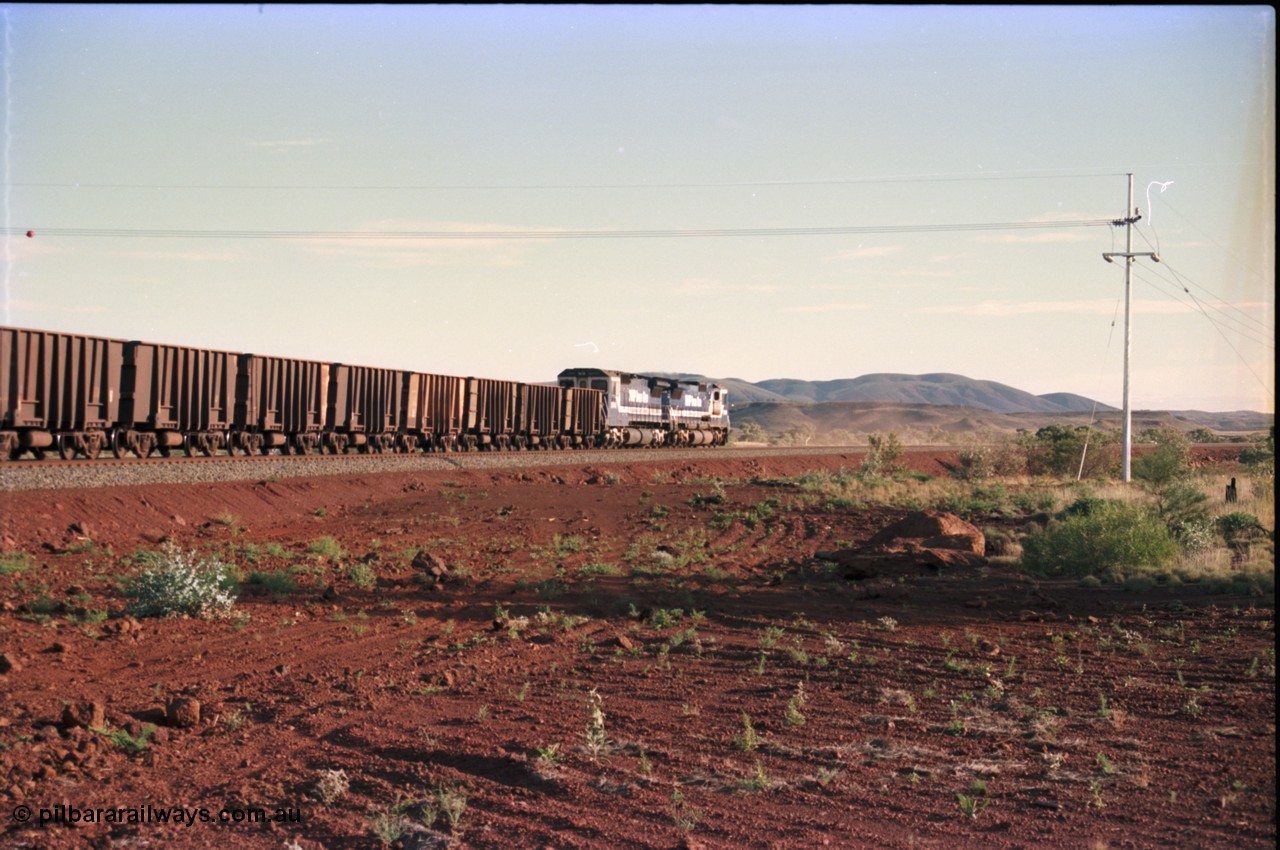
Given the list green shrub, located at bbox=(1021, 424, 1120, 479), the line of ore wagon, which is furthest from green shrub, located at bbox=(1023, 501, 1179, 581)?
green shrub, located at bbox=(1021, 424, 1120, 479)

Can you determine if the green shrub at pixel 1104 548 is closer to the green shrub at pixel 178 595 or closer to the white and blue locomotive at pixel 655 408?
the green shrub at pixel 178 595

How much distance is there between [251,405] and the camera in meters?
29.5

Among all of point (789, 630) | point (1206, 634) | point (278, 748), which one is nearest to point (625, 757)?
point (278, 748)

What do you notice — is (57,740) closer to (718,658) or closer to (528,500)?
(718,658)

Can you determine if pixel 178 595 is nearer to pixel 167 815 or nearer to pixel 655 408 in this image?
pixel 167 815

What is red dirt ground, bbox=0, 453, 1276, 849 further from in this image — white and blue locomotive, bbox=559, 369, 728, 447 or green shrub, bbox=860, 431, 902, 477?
white and blue locomotive, bbox=559, 369, 728, 447

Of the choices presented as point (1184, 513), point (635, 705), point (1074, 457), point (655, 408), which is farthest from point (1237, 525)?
point (655, 408)

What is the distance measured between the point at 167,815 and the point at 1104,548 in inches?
590

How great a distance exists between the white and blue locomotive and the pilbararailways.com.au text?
4735 cm

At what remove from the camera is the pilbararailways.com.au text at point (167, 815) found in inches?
246

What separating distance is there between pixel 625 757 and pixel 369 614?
263 inches

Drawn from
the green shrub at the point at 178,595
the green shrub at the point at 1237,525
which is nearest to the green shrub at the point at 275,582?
the green shrub at the point at 178,595

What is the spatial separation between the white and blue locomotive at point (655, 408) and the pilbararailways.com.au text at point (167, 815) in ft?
155

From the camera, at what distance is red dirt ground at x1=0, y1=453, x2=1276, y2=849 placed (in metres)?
6.21
